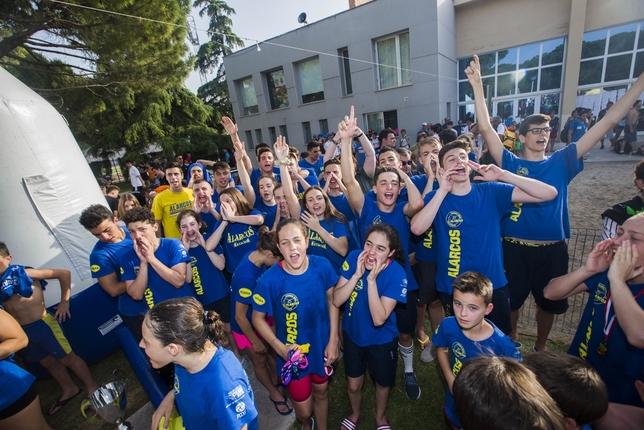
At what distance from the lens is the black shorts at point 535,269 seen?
2902 millimetres

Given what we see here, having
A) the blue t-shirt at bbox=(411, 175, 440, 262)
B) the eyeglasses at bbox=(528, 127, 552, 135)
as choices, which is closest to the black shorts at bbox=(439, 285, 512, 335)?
the blue t-shirt at bbox=(411, 175, 440, 262)

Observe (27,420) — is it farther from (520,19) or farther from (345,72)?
(520,19)

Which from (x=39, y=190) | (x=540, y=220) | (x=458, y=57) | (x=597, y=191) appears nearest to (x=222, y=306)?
(x=39, y=190)

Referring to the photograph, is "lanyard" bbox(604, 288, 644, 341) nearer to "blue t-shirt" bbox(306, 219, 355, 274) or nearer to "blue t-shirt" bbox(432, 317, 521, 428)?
"blue t-shirt" bbox(432, 317, 521, 428)

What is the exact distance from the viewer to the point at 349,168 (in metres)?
3.07

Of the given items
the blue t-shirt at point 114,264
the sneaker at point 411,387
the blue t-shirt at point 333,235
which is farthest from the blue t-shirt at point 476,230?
the blue t-shirt at point 114,264

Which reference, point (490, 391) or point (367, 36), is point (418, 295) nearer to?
point (490, 391)

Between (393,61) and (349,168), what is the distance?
15.9 meters

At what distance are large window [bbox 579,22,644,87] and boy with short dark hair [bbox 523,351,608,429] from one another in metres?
20.3

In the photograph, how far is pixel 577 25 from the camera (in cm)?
1424

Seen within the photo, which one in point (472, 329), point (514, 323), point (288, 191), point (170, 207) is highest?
point (288, 191)

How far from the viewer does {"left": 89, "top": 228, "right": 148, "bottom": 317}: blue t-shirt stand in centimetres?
290

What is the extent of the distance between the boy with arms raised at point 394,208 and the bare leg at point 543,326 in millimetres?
1291

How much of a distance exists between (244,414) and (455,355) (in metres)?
1.49
